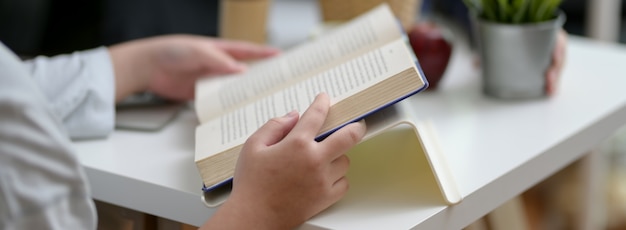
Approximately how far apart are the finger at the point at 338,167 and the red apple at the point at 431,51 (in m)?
0.34

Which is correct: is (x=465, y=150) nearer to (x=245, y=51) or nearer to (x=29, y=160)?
(x=245, y=51)

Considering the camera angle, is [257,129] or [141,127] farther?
[141,127]

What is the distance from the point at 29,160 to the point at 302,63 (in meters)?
0.33

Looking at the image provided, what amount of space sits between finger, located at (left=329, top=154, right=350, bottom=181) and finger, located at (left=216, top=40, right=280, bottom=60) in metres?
0.34

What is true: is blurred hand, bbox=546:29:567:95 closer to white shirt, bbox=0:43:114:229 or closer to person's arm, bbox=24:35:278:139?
person's arm, bbox=24:35:278:139

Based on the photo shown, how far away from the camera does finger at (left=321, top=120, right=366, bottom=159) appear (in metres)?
0.69

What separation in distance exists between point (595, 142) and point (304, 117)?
384 millimetres

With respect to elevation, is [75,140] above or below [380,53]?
below

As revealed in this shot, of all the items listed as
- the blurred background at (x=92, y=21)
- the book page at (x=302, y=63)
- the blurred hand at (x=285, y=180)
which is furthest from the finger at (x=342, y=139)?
the blurred background at (x=92, y=21)

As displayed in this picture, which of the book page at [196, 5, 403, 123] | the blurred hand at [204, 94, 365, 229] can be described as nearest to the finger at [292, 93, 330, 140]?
the blurred hand at [204, 94, 365, 229]

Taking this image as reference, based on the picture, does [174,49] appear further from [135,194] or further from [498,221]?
[498,221]

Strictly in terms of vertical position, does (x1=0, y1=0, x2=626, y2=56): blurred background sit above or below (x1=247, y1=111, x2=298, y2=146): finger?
below

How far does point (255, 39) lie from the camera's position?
1.13 meters

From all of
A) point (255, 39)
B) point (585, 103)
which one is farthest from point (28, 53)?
point (585, 103)
